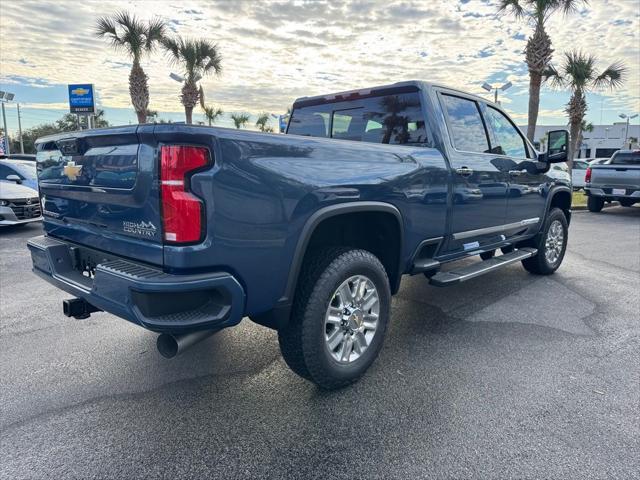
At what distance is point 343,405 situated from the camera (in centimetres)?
276

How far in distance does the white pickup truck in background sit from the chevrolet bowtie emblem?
1300cm

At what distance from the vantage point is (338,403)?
9.12 ft

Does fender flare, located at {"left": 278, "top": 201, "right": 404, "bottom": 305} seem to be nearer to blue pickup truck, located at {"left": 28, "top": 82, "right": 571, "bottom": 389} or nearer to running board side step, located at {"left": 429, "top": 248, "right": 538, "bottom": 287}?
blue pickup truck, located at {"left": 28, "top": 82, "right": 571, "bottom": 389}

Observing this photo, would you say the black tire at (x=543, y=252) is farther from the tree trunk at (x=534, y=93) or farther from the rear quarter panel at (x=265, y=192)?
the tree trunk at (x=534, y=93)

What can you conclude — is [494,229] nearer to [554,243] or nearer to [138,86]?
[554,243]

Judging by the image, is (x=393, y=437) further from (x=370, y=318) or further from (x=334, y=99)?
(x=334, y=99)

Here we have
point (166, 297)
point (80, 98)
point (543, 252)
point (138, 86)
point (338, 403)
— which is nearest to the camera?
point (166, 297)

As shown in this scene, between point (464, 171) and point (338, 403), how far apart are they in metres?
2.14

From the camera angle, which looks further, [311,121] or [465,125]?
[311,121]

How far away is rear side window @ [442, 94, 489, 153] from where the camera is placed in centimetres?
392

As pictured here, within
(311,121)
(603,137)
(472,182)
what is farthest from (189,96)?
(603,137)

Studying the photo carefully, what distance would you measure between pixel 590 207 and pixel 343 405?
12880 mm

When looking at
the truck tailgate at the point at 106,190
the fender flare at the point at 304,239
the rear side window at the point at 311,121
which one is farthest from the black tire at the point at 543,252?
the truck tailgate at the point at 106,190

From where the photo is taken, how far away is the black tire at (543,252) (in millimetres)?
5516
